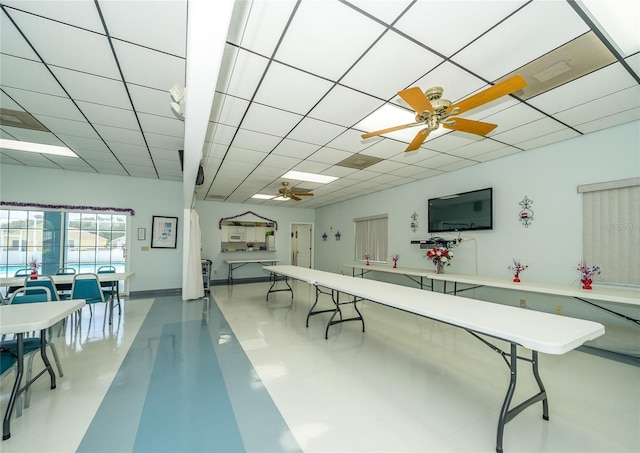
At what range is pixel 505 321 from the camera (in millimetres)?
1875

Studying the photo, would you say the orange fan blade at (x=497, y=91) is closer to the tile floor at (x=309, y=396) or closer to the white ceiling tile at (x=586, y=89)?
the white ceiling tile at (x=586, y=89)

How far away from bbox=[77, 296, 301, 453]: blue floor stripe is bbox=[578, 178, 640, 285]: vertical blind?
4.13m

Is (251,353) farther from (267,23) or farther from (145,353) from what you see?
(267,23)

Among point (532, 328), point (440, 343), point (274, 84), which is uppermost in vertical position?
point (274, 84)

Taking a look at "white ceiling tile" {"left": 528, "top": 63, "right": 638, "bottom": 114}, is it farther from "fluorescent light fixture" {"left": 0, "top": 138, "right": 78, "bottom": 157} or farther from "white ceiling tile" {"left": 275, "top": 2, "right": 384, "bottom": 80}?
"fluorescent light fixture" {"left": 0, "top": 138, "right": 78, "bottom": 157}

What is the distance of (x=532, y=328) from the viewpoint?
1.71 m

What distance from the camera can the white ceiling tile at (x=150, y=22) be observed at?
5.31 feet

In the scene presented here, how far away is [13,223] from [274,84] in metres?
6.62

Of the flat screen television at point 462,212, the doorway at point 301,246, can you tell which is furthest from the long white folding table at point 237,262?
the flat screen television at point 462,212

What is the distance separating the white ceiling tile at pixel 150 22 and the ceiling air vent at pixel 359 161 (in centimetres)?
284

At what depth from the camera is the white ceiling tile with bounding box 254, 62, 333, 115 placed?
2227mm

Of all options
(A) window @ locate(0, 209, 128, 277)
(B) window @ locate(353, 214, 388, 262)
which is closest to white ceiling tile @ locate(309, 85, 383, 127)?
(B) window @ locate(353, 214, 388, 262)

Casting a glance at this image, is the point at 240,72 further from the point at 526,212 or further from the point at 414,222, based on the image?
the point at 414,222

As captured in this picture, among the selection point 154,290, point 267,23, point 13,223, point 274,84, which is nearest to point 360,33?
point 267,23
